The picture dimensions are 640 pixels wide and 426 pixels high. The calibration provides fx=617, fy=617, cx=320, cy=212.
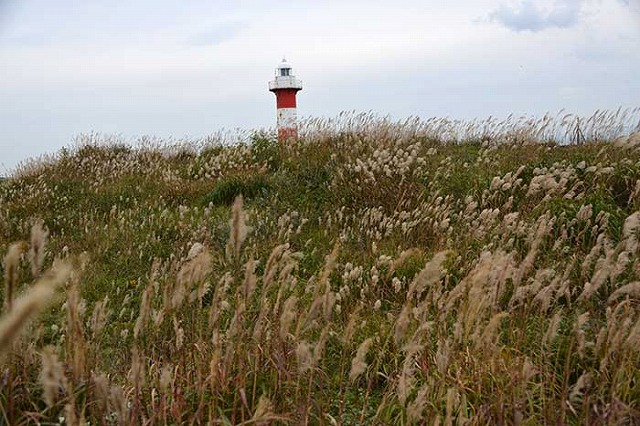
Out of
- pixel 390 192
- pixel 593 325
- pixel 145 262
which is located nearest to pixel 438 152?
pixel 390 192

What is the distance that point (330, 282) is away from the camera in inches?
219

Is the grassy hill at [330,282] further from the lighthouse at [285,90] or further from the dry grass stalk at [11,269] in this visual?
the lighthouse at [285,90]

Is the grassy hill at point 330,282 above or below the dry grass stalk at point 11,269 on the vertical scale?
below

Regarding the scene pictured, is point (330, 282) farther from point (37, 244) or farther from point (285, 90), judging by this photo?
point (285, 90)

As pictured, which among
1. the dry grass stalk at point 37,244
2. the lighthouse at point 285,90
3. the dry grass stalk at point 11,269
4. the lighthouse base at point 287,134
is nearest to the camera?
the dry grass stalk at point 11,269

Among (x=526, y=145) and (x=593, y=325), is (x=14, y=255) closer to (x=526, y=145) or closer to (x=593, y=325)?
(x=593, y=325)

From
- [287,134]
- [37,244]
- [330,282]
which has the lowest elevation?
[330,282]

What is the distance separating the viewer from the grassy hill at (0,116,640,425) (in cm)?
255

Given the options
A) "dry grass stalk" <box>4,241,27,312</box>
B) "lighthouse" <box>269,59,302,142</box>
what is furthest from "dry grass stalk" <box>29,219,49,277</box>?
"lighthouse" <box>269,59,302,142</box>

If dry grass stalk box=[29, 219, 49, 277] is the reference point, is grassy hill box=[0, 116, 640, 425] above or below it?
below

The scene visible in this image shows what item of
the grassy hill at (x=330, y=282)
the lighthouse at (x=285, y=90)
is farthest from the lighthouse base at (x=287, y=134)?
the lighthouse at (x=285, y=90)

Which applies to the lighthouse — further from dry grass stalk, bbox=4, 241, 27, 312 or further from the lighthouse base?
dry grass stalk, bbox=4, 241, 27, 312

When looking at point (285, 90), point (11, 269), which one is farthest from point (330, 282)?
point (285, 90)

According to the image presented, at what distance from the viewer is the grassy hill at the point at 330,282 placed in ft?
8.36
